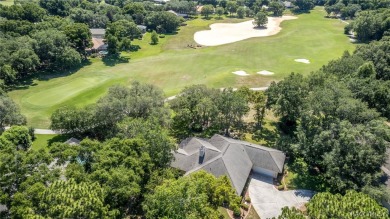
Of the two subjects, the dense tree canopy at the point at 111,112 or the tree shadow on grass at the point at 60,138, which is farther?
the tree shadow on grass at the point at 60,138

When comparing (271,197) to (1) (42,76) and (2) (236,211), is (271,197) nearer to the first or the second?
(2) (236,211)

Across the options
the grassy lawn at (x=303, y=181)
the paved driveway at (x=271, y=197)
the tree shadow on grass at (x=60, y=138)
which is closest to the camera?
the paved driveway at (x=271, y=197)

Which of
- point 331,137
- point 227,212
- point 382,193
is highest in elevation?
point 331,137

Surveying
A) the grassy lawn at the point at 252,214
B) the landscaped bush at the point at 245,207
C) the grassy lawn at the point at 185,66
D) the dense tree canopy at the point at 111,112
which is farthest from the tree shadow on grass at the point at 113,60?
the grassy lawn at the point at 252,214

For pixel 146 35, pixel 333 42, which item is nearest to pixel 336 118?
pixel 333 42

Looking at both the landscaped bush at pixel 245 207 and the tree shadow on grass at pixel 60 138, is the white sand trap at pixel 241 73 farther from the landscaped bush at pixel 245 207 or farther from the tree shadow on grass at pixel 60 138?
the landscaped bush at pixel 245 207

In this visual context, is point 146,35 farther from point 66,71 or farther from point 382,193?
point 382,193

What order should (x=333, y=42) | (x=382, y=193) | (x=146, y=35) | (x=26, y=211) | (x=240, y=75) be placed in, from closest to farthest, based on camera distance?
(x=26, y=211), (x=382, y=193), (x=240, y=75), (x=333, y=42), (x=146, y=35)
